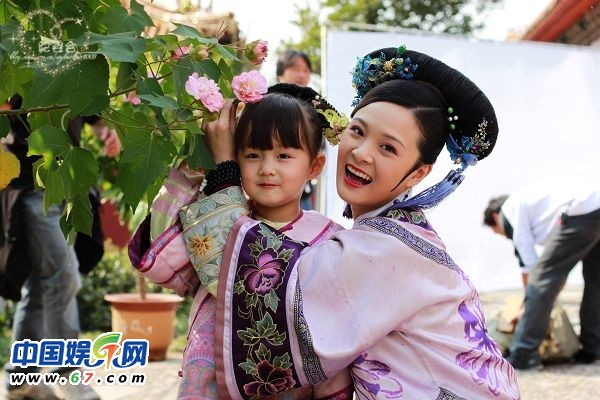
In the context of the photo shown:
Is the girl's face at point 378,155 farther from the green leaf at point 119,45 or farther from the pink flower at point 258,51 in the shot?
the green leaf at point 119,45

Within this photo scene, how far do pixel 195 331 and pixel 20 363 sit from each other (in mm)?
2422

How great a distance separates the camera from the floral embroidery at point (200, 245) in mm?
2096

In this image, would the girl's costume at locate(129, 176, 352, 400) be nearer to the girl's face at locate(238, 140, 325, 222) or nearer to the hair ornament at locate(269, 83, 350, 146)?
the girl's face at locate(238, 140, 325, 222)

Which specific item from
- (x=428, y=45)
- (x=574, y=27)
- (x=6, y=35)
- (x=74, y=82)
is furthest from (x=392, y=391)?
(x=574, y=27)

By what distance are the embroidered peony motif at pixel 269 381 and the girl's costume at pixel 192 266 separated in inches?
3.8

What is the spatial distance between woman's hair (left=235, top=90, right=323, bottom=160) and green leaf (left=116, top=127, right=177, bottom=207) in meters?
0.29

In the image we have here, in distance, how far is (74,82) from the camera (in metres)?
1.83

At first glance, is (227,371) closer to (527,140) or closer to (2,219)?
(2,219)

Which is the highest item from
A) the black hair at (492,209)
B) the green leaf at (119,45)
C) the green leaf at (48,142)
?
the green leaf at (119,45)

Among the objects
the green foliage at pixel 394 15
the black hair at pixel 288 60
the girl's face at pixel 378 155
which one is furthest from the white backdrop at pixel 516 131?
the green foliage at pixel 394 15

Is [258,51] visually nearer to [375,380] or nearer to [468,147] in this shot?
[468,147]

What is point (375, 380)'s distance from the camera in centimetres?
207

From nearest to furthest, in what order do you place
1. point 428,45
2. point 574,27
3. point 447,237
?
point 428,45 → point 447,237 → point 574,27

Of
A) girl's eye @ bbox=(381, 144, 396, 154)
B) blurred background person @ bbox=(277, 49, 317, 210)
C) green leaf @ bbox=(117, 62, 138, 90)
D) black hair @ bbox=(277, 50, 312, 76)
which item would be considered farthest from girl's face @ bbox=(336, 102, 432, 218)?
black hair @ bbox=(277, 50, 312, 76)
